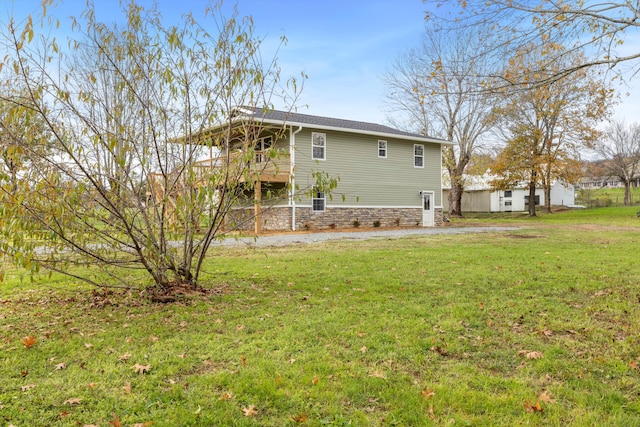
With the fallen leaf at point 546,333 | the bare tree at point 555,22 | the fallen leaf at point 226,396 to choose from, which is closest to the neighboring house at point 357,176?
the bare tree at point 555,22

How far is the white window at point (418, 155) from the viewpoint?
21609 mm

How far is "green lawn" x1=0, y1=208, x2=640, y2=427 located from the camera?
2756 millimetres

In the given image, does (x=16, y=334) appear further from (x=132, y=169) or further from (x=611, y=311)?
(x=611, y=311)

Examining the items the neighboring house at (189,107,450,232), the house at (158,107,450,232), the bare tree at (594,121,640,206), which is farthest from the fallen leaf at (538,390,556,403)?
the bare tree at (594,121,640,206)

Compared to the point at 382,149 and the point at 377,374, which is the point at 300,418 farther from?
the point at 382,149

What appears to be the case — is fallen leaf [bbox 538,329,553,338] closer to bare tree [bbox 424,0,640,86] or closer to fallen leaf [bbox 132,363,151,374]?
bare tree [bbox 424,0,640,86]

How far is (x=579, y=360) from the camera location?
11.6ft

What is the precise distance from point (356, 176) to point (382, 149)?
2077 mm

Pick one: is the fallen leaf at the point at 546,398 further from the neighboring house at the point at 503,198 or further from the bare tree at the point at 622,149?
the bare tree at the point at 622,149

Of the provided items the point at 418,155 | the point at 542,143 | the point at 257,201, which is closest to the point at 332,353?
the point at 257,201

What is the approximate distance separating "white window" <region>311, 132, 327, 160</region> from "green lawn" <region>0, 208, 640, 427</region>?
12057mm

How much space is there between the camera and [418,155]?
71.4 feet

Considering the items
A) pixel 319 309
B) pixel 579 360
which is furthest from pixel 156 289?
pixel 579 360

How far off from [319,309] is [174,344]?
1785mm
